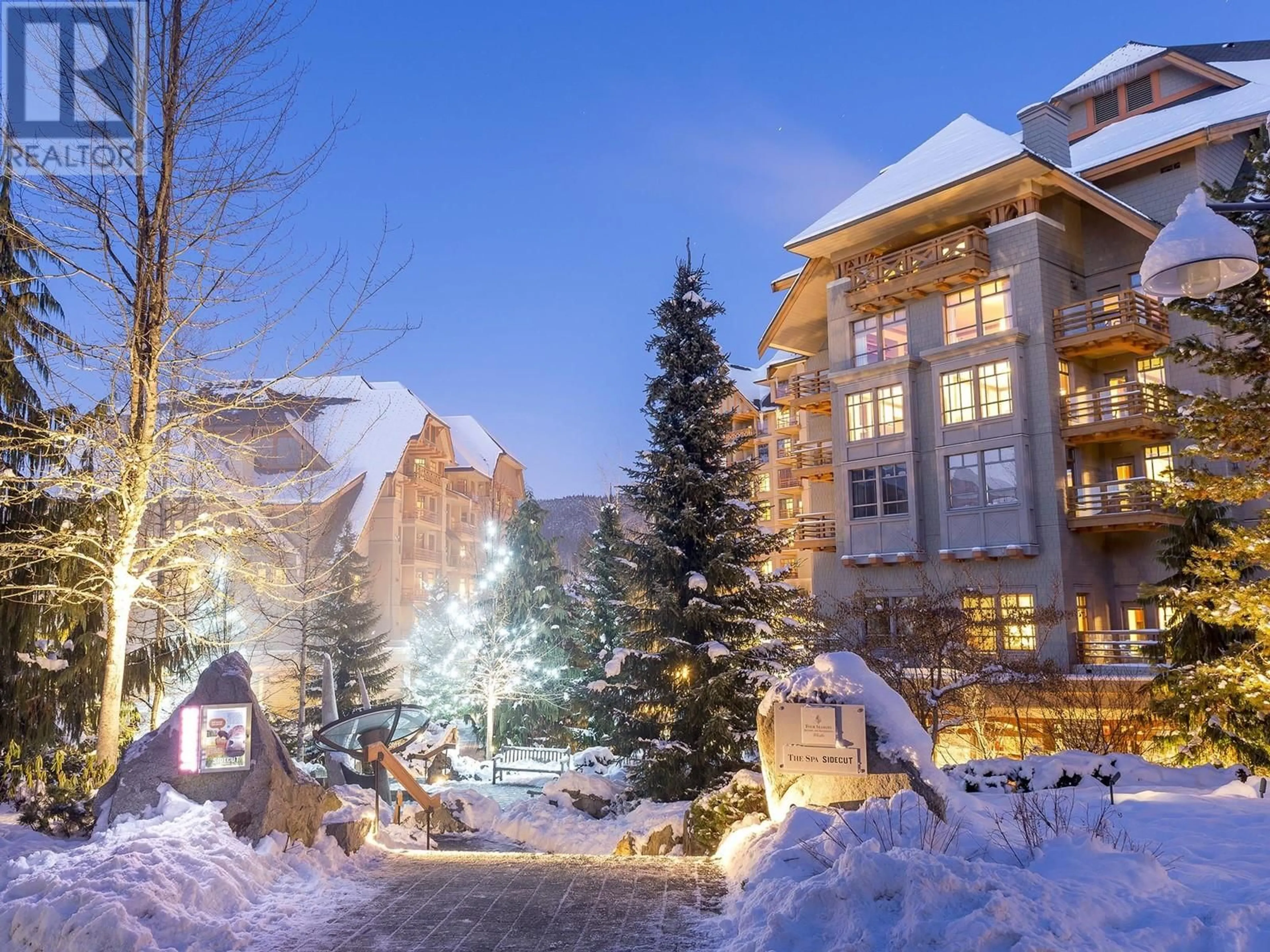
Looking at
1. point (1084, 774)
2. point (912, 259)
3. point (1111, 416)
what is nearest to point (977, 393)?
point (1111, 416)

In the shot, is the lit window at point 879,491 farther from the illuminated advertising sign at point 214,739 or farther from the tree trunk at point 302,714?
the illuminated advertising sign at point 214,739

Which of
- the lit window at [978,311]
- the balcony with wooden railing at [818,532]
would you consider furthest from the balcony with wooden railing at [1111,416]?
the balcony with wooden railing at [818,532]

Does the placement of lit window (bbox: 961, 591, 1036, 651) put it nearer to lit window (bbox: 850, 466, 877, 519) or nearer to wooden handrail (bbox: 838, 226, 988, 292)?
lit window (bbox: 850, 466, 877, 519)

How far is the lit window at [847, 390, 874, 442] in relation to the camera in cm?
2952

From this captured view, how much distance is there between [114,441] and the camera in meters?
10.9

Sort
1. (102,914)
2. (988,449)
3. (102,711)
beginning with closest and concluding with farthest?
(102,914) < (102,711) < (988,449)

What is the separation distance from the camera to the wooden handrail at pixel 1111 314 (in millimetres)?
24344

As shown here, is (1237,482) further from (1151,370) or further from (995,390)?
(1151,370)

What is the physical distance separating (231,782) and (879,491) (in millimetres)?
23185

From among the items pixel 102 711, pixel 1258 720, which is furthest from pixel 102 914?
pixel 1258 720

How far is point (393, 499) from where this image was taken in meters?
A: 45.6

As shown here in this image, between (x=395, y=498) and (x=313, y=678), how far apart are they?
13507mm

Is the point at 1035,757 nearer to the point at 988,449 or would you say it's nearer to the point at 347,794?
the point at 347,794

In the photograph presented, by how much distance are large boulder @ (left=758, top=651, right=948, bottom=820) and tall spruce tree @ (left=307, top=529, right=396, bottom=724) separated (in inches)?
971
